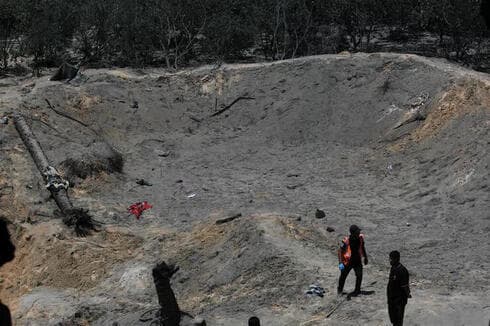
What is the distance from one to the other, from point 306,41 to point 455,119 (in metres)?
13.3

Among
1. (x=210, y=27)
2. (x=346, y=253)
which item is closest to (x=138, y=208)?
(x=346, y=253)

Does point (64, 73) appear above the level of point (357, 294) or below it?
above

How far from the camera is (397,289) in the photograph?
8.06 metres

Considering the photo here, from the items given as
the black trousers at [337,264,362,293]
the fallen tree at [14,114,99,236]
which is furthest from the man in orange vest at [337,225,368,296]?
the fallen tree at [14,114,99,236]

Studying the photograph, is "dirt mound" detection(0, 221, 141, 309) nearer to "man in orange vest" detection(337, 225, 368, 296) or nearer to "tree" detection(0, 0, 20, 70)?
"man in orange vest" detection(337, 225, 368, 296)

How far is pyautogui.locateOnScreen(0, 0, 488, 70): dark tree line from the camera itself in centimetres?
2856

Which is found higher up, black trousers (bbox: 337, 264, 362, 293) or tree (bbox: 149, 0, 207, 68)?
tree (bbox: 149, 0, 207, 68)

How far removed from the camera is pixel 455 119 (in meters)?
17.8

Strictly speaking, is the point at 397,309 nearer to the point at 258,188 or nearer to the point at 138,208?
the point at 138,208

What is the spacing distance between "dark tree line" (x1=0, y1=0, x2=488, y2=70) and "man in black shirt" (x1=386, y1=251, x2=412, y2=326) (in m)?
20.7

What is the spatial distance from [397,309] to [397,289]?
0.29 metres

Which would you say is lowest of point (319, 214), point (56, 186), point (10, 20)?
point (319, 214)

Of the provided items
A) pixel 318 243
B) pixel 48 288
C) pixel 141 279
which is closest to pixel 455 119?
pixel 318 243

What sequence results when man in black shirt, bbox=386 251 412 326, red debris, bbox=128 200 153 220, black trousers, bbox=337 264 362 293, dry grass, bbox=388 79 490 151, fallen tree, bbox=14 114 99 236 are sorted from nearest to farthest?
man in black shirt, bbox=386 251 412 326, black trousers, bbox=337 264 362 293, fallen tree, bbox=14 114 99 236, red debris, bbox=128 200 153 220, dry grass, bbox=388 79 490 151
